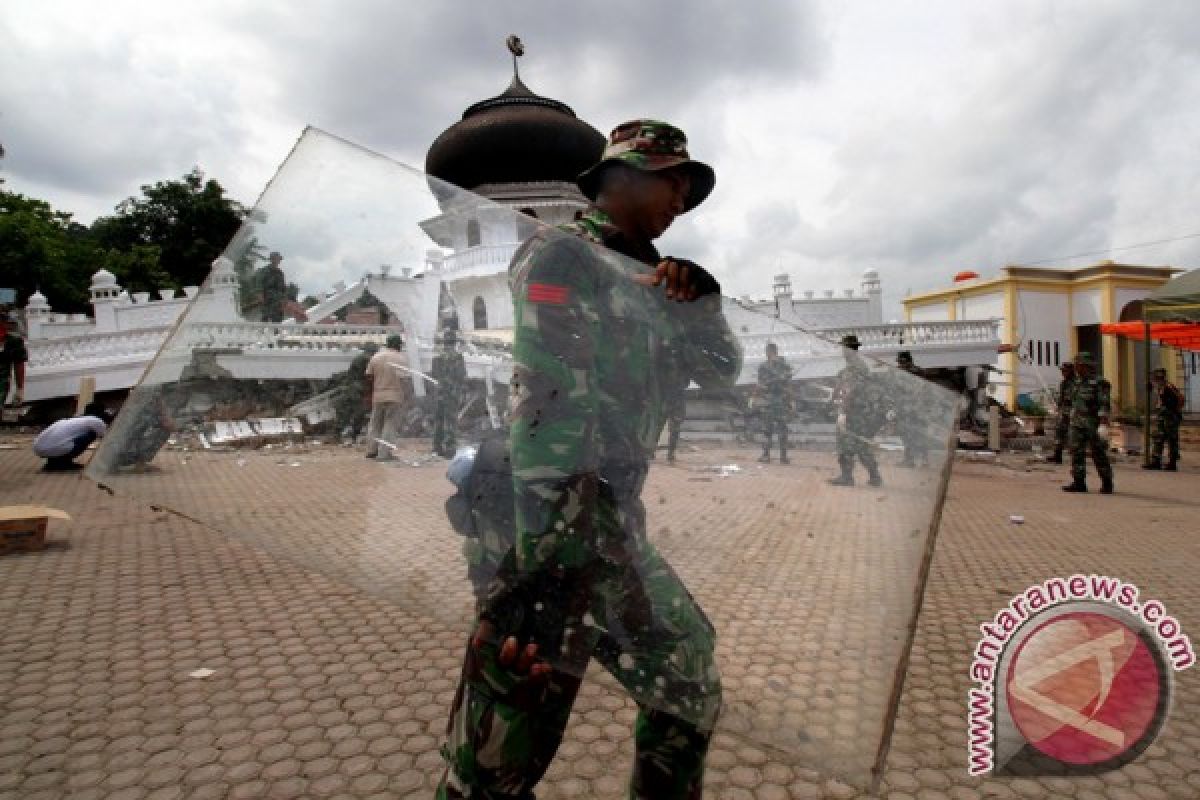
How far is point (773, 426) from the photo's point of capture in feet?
4.54

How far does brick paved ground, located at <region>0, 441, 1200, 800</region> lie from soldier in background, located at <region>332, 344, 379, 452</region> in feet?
0.38

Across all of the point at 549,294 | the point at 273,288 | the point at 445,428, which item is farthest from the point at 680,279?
the point at 273,288

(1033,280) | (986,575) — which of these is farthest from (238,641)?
(1033,280)

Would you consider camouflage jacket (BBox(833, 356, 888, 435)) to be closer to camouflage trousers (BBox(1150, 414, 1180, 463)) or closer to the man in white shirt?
the man in white shirt

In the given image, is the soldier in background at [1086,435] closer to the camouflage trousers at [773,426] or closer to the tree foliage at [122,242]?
the camouflage trousers at [773,426]

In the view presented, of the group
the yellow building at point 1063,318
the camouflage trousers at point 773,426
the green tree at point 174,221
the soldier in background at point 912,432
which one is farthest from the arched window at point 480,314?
the green tree at point 174,221

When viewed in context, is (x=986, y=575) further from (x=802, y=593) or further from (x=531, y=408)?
(x=531, y=408)

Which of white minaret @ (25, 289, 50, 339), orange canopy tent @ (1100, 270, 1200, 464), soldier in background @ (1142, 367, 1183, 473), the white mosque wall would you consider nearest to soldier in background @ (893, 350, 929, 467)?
orange canopy tent @ (1100, 270, 1200, 464)

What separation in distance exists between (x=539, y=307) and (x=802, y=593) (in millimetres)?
750

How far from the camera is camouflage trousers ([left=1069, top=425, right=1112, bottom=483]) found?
310 inches

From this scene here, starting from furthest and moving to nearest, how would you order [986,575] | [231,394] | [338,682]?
[986,575] < [338,682] < [231,394]

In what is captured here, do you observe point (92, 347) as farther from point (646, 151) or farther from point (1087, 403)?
point (1087, 403)

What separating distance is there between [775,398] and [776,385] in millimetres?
27

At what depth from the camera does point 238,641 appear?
3.17m
